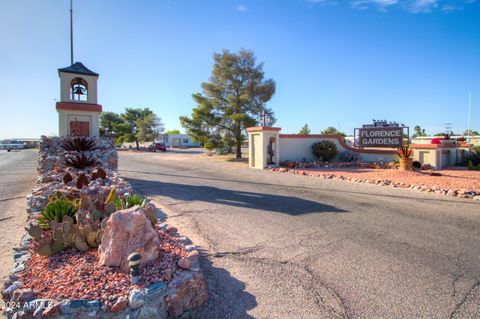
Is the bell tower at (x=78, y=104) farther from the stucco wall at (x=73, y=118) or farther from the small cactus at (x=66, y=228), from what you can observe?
the small cactus at (x=66, y=228)

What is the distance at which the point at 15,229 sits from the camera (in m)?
5.93

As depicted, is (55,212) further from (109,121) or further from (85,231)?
(109,121)

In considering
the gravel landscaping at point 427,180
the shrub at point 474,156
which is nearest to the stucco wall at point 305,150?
the gravel landscaping at point 427,180

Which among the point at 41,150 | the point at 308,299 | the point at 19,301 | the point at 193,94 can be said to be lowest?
the point at 308,299

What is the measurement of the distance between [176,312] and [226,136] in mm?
21039

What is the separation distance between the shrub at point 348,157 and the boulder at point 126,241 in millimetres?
16948

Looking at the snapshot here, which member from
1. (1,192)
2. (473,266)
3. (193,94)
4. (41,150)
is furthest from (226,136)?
(473,266)

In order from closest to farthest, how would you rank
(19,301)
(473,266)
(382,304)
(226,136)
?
(19,301) < (382,304) < (473,266) < (226,136)

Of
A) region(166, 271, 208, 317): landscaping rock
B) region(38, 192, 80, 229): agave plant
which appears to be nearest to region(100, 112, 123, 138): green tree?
region(38, 192, 80, 229): agave plant

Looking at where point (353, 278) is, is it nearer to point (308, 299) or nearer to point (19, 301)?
point (308, 299)

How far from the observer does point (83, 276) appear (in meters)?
3.04

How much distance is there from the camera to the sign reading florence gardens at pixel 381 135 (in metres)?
16.5

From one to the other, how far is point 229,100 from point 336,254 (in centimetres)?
1989

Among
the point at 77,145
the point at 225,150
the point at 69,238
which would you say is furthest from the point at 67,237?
the point at 225,150
